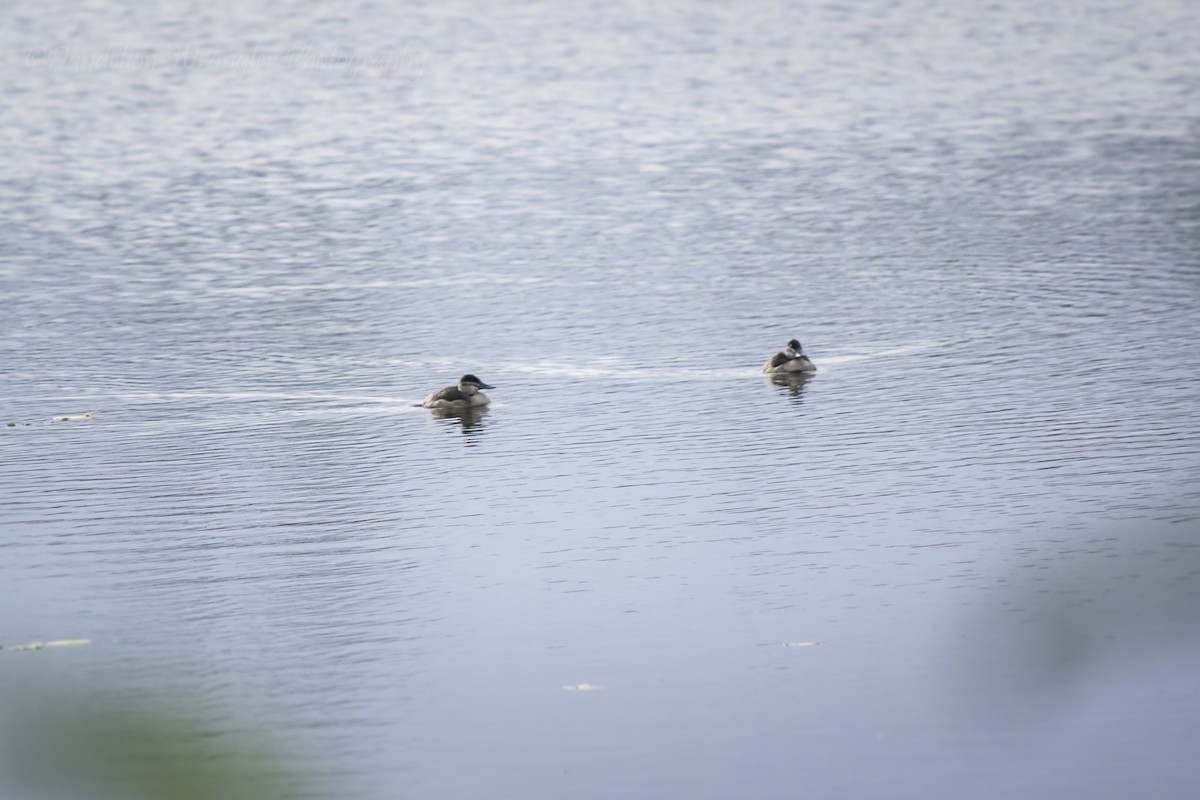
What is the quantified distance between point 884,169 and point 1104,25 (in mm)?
26522

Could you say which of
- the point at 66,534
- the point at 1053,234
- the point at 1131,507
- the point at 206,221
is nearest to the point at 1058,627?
the point at 1131,507

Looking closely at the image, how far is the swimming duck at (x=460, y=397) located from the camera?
20719mm

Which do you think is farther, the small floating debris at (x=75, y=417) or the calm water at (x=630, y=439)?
the small floating debris at (x=75, y=417)

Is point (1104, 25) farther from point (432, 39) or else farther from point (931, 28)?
point (432, 39)

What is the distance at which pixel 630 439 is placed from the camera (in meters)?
19.4

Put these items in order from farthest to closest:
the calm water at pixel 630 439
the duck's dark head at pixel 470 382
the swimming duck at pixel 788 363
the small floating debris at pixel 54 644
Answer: the swimming duck at pixel 788 363 < the duck's dark head at pixel 470 382 < the small floating debris at pixel 54 644 < the calm water at pixel 630 439

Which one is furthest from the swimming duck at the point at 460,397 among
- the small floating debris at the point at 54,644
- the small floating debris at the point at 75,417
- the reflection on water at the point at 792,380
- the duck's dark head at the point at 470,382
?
the small floating debris at the point at 54,644

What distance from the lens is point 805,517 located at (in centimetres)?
1600

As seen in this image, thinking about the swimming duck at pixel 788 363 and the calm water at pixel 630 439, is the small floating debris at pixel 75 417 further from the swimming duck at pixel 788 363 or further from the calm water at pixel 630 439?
the swimming duck at pixel 788 363

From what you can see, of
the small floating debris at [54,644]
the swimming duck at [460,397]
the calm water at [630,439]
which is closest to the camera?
the calm water at [630,439]

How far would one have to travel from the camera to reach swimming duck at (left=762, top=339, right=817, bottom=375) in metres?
21.8

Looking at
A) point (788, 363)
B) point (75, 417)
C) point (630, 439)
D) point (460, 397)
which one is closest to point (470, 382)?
point (460, 397)

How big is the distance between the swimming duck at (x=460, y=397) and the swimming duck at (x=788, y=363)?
11.2ft

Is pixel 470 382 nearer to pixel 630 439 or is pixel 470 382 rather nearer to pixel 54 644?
pixel 630 439
